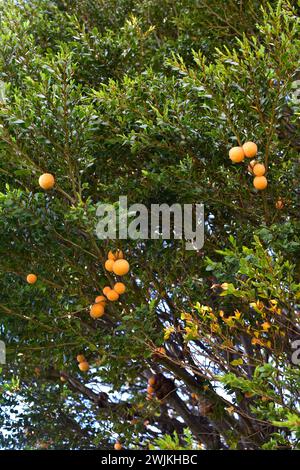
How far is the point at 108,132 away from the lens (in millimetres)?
4750

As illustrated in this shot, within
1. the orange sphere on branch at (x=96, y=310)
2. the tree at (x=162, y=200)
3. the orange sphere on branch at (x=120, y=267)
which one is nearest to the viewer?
the tree at (x=162, y=200)

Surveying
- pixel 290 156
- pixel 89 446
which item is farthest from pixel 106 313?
pixel 89 446

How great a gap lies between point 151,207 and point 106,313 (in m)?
0.91

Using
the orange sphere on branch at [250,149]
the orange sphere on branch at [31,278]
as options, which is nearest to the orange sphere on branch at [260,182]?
the orange sphere on branch at [250,149]

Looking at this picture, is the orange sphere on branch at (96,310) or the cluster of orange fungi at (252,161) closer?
the cluster of orange fungi at (252,161)

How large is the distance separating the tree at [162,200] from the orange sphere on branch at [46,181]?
0.34 feet

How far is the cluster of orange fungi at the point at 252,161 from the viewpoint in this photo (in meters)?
4.16

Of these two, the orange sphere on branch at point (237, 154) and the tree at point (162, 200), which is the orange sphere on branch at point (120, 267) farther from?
the orange sphere on branch at point (237, 154)

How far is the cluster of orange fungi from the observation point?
4164 millimetres

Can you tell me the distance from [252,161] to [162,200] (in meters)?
0.89

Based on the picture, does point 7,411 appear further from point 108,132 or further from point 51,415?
point 108,132

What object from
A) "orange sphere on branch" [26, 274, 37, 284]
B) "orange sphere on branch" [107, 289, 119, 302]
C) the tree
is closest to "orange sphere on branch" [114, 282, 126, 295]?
"orange sphere on branch" [107, 289, 119, 302]
